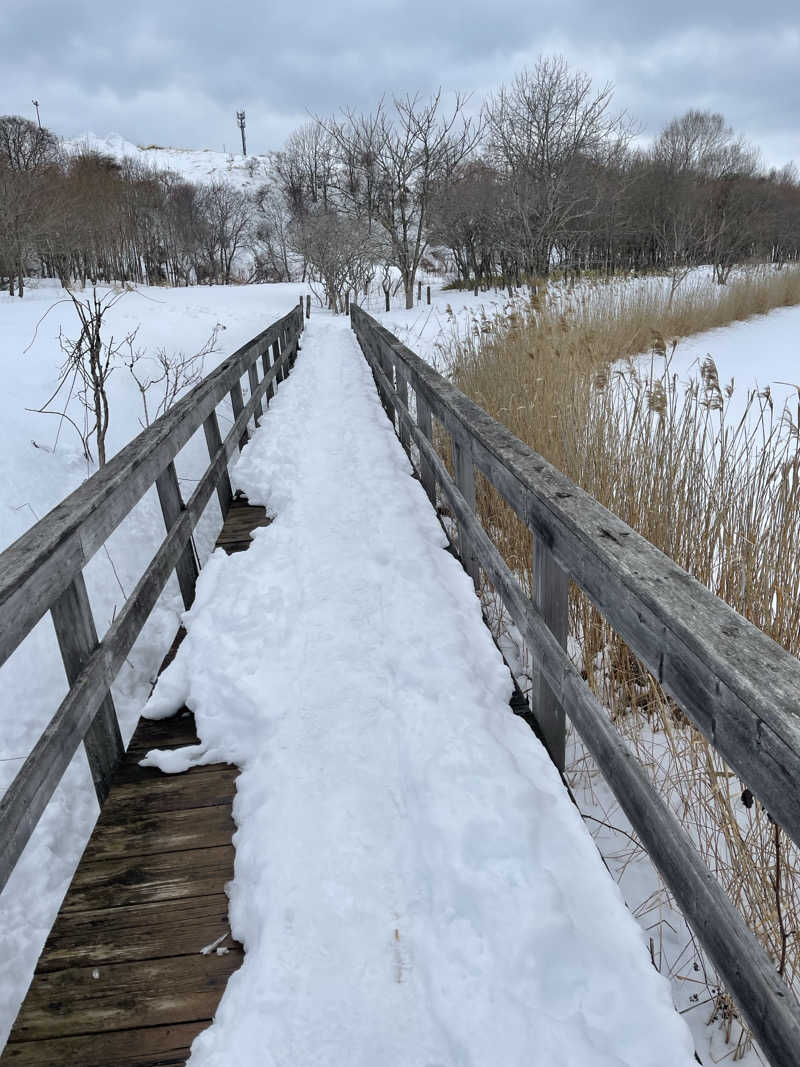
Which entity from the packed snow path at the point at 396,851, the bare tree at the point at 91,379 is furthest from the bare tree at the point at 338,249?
the packed snow path at the point at 396,851

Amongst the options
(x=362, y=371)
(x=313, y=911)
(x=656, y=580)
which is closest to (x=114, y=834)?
(x=313, y=911)

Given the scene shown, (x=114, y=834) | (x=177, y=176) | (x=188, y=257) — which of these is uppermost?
(x=177, y=176)

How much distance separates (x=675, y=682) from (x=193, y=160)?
10278 centimetres

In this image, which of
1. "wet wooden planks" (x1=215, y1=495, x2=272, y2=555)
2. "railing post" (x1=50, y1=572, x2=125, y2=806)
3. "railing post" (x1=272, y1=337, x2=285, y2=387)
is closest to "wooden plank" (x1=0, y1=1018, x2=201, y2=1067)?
"railing post" (x1=50, y1=572, x2=125, y2=806)

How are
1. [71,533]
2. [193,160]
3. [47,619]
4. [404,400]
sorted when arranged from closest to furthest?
[71,533], [47,619], [404,400], [193,160]

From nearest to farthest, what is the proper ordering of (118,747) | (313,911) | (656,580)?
(656,580), (313,911), (118,747)

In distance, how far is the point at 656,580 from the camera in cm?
122

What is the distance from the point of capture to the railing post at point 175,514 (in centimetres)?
306

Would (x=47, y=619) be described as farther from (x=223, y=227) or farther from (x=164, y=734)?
(x=223, y=227)

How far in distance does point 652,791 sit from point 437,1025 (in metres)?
0.64

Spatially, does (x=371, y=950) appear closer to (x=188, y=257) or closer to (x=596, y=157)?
(x=596, y=157)

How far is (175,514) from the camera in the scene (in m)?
3.12

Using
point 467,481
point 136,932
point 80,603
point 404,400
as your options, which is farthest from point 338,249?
point 136,932

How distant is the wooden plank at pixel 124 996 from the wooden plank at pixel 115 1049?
14mm
